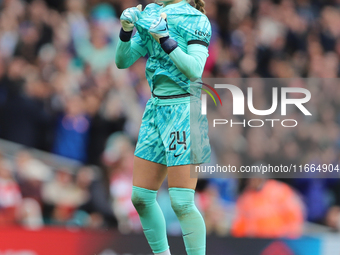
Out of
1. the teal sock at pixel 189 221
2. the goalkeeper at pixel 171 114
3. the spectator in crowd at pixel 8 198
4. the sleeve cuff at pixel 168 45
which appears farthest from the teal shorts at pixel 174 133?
the spectator in crowd at pixel 8 198

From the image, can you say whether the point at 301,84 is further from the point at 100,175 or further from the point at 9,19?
the point at 9,19

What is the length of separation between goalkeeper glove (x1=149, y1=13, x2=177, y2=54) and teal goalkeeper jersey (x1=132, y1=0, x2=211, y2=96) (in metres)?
0.19

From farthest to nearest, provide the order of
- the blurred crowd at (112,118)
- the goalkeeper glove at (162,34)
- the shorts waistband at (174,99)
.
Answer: the blurred crowd at (112,118) → the shorts waistband at (174,99) → the goalkeeper glove at (162,34)

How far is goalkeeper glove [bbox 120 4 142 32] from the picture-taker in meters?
3.40

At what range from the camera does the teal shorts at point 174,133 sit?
136 inches

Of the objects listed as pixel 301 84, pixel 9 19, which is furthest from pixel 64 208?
pixel 301 84

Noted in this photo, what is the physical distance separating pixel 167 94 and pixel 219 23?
20.2 feet

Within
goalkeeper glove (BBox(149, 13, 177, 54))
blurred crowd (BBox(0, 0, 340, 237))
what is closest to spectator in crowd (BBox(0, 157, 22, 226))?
blurred crowd (BBox(0, 0, 340, 237))

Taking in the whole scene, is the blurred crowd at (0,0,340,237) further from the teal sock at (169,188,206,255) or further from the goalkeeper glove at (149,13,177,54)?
the goalkeeper glove at (149,13,177,54)

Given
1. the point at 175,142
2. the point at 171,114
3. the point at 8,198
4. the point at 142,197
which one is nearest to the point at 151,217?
the point at 142,197

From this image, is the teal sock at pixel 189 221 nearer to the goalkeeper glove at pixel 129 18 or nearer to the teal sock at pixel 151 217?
the teal sock at pixel 151 217

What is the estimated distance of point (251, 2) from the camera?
9.89m

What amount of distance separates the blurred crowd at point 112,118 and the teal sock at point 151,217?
272 centimetres

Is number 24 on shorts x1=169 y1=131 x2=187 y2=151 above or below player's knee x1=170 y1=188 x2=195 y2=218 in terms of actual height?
above
